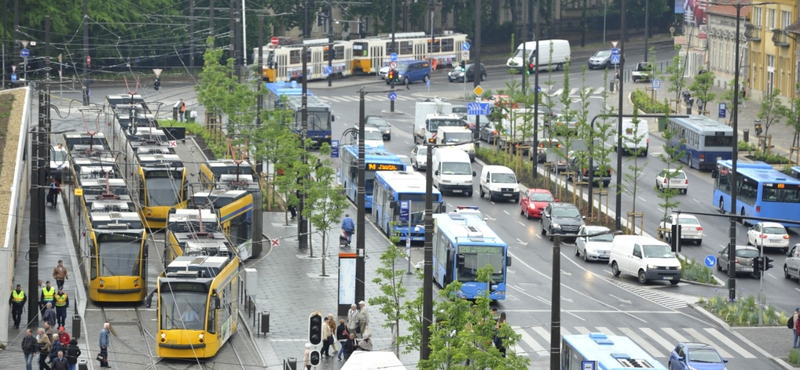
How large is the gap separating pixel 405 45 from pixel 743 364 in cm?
8074

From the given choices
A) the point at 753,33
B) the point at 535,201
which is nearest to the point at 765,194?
the point at 535,201

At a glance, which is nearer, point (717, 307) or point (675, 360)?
point (675, 360)

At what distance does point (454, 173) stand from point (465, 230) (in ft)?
63.5

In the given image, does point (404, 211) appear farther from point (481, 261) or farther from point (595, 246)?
point (481, 261)

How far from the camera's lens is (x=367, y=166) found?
6856 centimetres

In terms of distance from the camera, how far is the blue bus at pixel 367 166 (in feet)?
225

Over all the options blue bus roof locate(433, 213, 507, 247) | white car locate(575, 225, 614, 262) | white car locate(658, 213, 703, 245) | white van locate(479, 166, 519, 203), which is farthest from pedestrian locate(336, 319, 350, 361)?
white van locate(479, 166, 519, 203)

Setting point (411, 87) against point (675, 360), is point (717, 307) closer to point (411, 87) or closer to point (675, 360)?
point (675, 360)

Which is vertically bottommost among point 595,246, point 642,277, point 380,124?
point 642,277

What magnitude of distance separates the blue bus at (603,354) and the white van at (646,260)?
15498 millimetres

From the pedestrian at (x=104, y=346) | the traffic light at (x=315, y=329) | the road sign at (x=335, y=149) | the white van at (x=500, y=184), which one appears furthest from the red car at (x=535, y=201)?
the pedestrian at (x=104, y=346)

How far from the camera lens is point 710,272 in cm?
5850

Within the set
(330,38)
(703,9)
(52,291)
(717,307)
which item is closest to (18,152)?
(52,291)

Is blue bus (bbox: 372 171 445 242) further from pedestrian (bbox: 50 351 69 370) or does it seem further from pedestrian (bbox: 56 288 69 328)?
pedestrian (bbox: 50 351 69 370)
